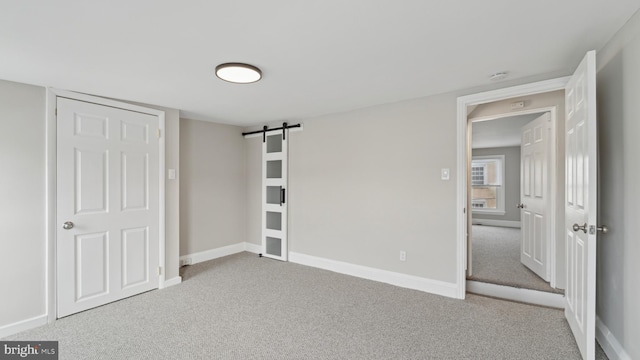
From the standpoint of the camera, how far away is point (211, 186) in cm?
481

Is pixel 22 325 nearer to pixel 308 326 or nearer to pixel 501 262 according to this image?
pixel 308 326

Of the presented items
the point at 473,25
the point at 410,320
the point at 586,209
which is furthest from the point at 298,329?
the point at 473,25

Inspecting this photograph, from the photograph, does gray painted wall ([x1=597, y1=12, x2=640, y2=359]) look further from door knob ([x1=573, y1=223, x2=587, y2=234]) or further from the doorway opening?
the doorway opening

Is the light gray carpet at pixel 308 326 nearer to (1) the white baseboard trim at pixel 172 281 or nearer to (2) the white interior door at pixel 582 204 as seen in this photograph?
(1) the white baseboard trim at pixel 172 281

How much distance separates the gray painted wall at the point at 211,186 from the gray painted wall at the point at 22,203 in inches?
69.1

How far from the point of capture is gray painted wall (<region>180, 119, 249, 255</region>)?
4.46 meters

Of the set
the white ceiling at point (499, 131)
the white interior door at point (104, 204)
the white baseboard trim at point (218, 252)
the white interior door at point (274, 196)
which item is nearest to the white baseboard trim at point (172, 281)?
the white interior door at point (104, 204)

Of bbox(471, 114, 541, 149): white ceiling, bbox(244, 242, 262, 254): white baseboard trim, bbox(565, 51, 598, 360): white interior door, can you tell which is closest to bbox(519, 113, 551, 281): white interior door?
bbox(471, 114, 541, 149): white ceiling

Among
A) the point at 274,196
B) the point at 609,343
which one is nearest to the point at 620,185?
the point at 609,343

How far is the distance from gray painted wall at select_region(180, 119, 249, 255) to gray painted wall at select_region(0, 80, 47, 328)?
1756 mm

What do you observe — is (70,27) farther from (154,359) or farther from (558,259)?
(558,259)

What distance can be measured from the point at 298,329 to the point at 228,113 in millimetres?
3025

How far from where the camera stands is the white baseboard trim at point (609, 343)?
74.3 inches

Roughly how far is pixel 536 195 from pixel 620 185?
204 centimetres
